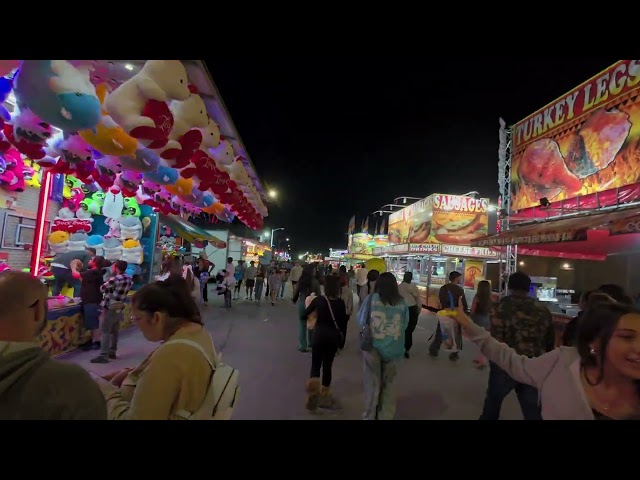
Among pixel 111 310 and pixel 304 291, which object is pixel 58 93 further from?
pixel 304 291

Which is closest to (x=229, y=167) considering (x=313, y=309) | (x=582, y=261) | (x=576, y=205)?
(x=313, y=309)

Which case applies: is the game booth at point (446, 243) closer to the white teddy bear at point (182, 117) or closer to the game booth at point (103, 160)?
the game booth at point (103, 160)

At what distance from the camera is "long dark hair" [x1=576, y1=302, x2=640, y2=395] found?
1.71 metres

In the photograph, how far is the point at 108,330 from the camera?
6.40m

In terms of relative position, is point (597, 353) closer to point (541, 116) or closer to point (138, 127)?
point (138, 127)

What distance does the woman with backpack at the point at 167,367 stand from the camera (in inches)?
63.0

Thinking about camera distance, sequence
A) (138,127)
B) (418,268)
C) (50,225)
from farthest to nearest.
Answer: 1. (418,268)
2. (50,225)
3. (138,127)

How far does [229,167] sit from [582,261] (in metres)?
12.1

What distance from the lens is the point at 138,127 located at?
161 inches

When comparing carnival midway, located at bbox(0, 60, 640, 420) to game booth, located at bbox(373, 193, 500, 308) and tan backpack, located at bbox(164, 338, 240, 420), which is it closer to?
tan backpack, located at bbox(164, 338, 240, 420)

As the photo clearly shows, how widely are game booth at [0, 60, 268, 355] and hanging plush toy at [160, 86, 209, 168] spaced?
0.04ft

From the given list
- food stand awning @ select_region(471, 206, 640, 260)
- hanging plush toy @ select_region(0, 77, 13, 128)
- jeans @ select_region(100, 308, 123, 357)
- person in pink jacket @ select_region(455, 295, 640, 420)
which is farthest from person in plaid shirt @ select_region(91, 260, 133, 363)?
food stand awning @ select_region(471, 206, 640, 260)

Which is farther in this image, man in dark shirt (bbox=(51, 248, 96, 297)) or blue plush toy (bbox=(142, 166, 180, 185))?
man in dark shirt (bbox=(51, 248, 96, 297))
